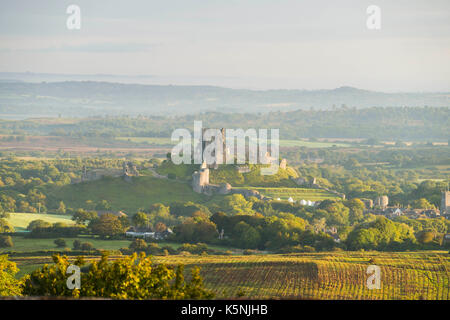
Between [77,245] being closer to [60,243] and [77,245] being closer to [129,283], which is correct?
[60,243]

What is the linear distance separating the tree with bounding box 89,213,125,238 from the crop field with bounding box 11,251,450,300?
11.8m

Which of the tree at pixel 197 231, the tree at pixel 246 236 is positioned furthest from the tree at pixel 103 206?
the tree at pixel 246 236

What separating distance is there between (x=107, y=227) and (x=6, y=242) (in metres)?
7.83

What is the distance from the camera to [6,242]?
54.7 m

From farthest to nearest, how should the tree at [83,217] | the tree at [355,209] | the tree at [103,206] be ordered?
the tree at [355,209]
the tree at [103,206]
the tree at [83,217]

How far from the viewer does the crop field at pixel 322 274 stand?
36188 millimetres

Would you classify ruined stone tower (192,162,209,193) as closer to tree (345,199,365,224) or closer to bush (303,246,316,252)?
tree (345,199,365,224)

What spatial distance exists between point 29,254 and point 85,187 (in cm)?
3893

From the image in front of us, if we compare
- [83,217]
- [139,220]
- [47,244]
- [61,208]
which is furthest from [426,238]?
[61,208]

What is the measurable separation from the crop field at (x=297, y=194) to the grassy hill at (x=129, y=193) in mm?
8073

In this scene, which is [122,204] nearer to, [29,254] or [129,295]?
[29,254]

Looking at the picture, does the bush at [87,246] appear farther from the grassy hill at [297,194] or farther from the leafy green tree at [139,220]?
the grassy hill at [297,194]

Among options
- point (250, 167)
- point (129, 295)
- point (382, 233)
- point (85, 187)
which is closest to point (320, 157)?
point (250, 167)

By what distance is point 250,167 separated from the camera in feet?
317
